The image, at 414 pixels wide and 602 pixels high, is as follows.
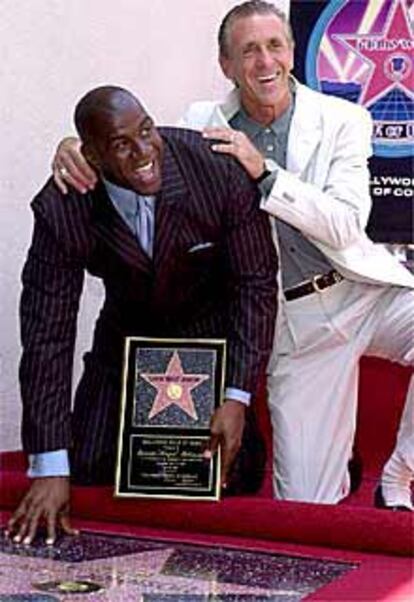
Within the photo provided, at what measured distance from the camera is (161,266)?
7.93 ft

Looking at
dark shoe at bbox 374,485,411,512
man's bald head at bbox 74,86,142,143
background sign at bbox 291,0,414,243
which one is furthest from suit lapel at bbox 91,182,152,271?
background sign at bbox 291,0,414,243

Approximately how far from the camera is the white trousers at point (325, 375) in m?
2.72

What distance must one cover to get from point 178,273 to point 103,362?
0.31 m

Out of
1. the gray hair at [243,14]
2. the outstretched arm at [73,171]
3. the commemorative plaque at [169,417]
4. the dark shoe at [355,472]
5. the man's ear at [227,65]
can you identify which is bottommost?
the dark shoe at [355,472]

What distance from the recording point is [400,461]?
2.80 m

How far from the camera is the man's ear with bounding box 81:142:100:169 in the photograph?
2.32 metres

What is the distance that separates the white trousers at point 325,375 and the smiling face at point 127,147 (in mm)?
532

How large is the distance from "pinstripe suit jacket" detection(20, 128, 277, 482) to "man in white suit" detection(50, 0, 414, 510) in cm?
16

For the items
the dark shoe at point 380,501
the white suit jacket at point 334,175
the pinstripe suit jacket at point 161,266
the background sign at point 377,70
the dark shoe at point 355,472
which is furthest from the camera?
the background sign at point 377,70

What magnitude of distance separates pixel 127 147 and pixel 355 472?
3.44 ft

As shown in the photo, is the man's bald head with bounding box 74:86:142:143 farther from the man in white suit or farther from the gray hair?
the gray hair

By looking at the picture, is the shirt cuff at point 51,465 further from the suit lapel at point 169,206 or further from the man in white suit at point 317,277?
the man in white suit at point 317,277

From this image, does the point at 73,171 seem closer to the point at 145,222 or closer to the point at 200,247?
the point at 145,222

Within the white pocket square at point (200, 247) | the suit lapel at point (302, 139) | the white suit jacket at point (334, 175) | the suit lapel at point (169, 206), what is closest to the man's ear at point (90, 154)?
the suit lapel at point (169, 206)
